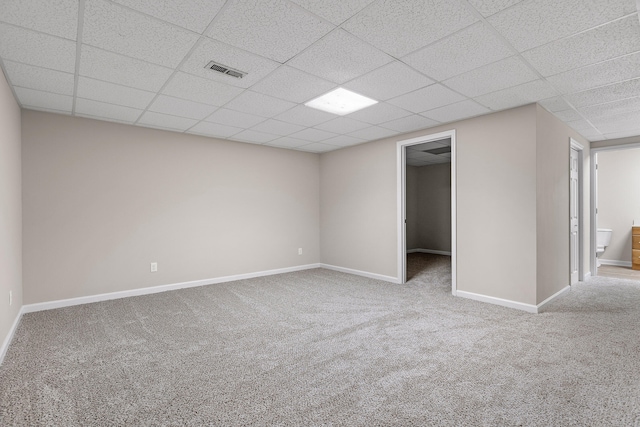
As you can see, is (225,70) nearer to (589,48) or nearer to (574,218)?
(589,48)

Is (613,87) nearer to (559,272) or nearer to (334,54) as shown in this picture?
(559,272)

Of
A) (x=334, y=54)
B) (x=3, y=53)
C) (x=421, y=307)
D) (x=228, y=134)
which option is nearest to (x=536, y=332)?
(x=421, y=307)

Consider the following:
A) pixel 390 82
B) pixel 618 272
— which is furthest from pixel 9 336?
pixel 618 272

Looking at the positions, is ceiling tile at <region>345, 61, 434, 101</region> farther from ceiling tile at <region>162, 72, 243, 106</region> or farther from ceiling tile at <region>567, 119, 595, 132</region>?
ceiling tile at <region>567, 119, 595, 132</region>

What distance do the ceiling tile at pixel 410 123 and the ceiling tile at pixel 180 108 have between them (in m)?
2.31

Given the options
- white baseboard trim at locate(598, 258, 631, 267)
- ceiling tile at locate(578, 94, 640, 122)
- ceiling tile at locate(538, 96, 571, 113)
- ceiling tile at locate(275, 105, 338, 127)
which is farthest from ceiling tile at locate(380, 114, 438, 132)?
white baseboard trim at locate(598, 258, 631, 267)

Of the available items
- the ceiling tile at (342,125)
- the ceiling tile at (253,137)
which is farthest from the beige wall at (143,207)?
the ceiling tile at (342,125)

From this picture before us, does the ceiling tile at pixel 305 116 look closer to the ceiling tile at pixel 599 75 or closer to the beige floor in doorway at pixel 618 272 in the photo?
the ceiling tile at pixel 599 75

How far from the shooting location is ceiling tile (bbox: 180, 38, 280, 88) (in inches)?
93.8

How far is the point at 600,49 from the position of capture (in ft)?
7.77

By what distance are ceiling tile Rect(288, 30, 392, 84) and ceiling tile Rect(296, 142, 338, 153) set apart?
288cm

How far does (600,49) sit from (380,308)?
3.05 m

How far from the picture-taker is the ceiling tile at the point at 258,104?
A: 3.40 m

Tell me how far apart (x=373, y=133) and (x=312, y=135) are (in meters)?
0.94
